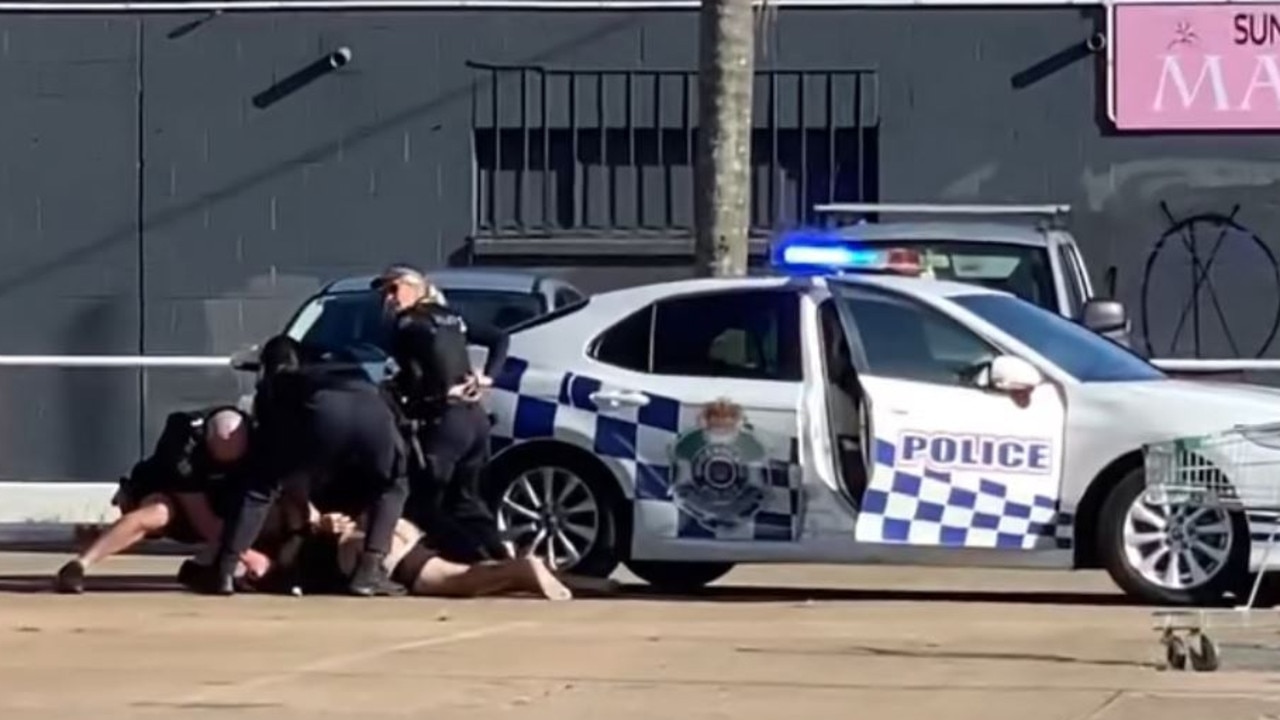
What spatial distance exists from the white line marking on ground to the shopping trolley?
253cm

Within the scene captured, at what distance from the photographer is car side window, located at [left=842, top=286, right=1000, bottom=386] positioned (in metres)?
13.4

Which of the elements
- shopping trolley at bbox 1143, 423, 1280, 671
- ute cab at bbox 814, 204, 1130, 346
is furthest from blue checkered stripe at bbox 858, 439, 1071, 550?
ute cab at bbox 814, 204, 1130, 346

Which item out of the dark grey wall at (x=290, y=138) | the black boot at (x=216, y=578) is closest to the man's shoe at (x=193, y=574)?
the black boot at (x=216, y=578)

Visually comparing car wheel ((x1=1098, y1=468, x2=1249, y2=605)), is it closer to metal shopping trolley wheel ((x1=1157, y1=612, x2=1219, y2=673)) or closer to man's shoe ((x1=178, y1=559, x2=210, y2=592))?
metal shopping trolley wheel ((x1=1157, y1=612, x2=1219, y2=673))

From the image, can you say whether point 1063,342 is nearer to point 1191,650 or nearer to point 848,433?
point 848,433

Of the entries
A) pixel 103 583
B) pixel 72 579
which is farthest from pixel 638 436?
pixel 103 583

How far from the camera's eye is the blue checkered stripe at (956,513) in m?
13.2

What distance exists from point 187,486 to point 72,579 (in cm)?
72

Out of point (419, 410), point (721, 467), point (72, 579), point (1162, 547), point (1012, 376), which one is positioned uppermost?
point (1012, 376)

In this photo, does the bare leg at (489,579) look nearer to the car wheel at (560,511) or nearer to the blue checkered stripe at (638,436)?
the car wheel at (560,511)

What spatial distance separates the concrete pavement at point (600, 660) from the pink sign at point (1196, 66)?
26.7 ft

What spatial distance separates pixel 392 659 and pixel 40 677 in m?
1.25

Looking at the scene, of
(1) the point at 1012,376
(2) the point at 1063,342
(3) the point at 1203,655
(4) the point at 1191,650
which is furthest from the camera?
(2) the point at 1063,342

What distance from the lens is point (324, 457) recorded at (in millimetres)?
13297
